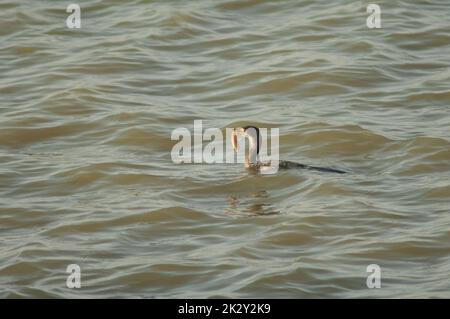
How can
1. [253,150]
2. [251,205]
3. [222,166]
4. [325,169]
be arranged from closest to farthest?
[251,205]
[325,169]
[253,150]
[222,166]

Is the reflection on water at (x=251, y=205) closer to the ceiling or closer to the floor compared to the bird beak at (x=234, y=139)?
closer to the floor

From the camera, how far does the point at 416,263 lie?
8.35 meters

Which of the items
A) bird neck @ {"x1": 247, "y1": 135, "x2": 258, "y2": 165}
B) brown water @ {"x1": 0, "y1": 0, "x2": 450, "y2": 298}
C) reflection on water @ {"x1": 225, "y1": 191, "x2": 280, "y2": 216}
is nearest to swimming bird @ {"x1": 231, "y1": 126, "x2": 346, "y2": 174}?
bird neck @ {"x1": 247, "y1": 135, "x2": 258, "y2": 165}

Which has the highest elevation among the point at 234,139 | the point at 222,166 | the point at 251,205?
the point at 234,139

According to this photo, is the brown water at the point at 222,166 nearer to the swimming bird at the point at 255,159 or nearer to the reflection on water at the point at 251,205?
the reflection on water at the point at 251,205

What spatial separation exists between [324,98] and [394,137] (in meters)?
1.53

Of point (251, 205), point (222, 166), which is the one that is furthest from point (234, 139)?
point (251, 205)

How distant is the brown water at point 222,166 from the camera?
27.1 ft

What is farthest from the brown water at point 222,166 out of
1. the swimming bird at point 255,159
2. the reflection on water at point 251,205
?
the swimming bird at point 255,159

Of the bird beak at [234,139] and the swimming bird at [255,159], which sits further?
the bird beak at [234,139]

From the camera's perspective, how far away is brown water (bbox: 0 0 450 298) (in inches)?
326

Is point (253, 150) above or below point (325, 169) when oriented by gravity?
above

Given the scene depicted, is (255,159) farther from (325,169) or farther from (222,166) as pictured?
(325,169)

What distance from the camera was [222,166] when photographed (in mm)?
10805
